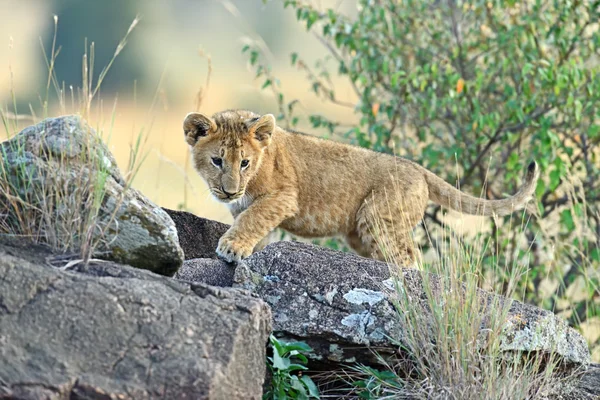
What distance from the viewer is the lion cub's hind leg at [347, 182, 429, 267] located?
265 inches

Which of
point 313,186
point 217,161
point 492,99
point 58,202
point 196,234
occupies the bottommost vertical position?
point 196,234

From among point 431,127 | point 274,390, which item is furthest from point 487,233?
point 274,390

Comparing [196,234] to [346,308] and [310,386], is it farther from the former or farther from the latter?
[310,386]

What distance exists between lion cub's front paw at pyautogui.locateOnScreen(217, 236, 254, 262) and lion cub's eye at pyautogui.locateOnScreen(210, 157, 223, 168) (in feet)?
2.09

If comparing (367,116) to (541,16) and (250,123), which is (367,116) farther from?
(250,123)

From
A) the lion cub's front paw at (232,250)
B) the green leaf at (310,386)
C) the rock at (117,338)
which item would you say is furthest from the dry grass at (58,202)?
the lion cub's front paw at (232,250)

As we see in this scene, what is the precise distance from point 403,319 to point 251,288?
847 millimetres

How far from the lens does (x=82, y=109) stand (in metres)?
4.72

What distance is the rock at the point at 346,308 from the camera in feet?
15.9

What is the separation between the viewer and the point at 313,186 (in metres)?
6.90

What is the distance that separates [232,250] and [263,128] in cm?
109

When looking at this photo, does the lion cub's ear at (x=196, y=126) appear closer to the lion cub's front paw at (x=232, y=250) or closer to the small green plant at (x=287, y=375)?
the lion cub's front paw at (x=232, y=250)

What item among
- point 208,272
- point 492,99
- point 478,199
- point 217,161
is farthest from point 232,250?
point 492,99

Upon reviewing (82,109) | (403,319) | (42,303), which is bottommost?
(403,319)
